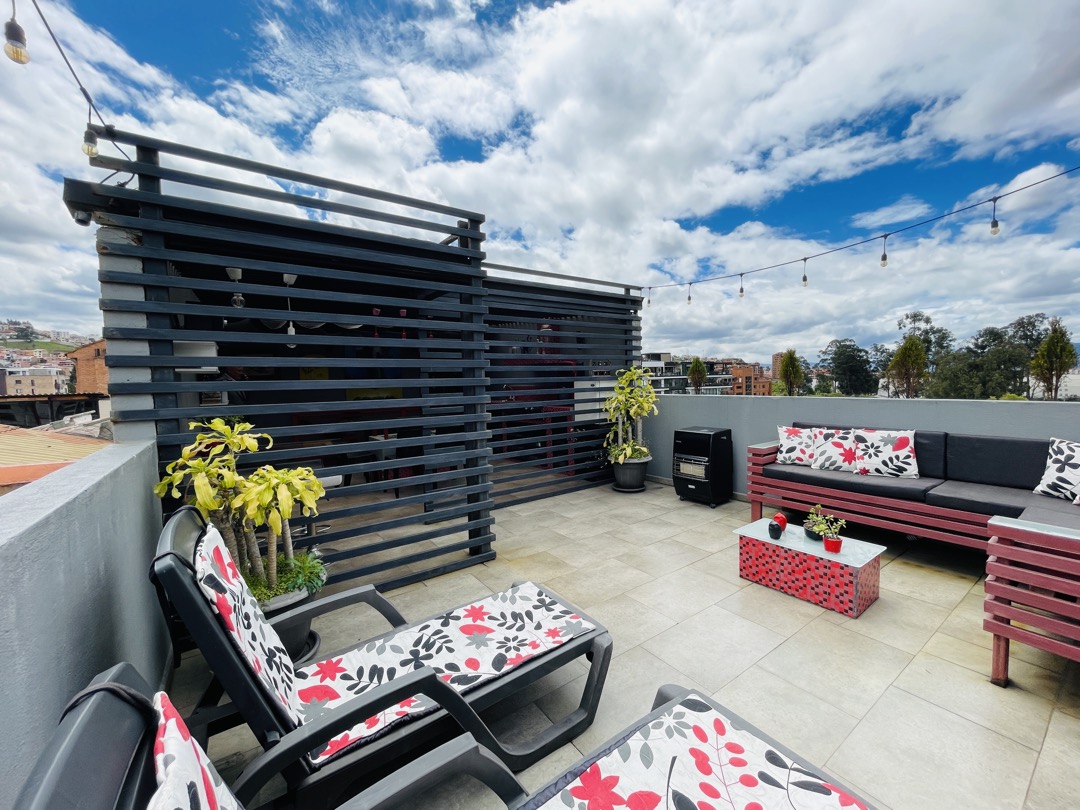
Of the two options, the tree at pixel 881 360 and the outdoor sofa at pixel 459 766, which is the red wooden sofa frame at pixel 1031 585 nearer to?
the outdoor sofa at pixel 459 766

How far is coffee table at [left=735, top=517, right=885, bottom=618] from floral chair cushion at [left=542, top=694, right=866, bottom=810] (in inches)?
74.8

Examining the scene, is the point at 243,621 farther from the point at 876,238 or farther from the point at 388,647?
the point at 876,238

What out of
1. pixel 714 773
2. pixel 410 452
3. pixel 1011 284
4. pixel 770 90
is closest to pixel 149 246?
pixel 714 773

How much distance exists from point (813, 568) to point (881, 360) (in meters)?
6.95

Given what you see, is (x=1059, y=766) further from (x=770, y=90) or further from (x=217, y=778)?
(x=770, y=90)

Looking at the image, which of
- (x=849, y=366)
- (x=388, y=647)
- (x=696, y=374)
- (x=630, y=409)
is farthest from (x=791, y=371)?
(x=388, y=647)

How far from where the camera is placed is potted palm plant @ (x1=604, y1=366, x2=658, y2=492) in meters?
5.76

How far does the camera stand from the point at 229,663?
4.11 ft

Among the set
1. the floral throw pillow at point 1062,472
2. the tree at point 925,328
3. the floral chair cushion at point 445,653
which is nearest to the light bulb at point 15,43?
the floral chair cushion at point 445,653

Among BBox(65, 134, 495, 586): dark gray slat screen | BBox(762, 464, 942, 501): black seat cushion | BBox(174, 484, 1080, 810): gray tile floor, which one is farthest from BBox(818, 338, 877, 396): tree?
BBox(65, 134, 495, 586): dark gray slat screen

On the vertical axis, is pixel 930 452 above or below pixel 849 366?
below

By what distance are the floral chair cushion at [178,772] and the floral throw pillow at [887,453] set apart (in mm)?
4797

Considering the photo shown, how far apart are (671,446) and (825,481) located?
2.31 m

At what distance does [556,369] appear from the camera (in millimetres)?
5773
